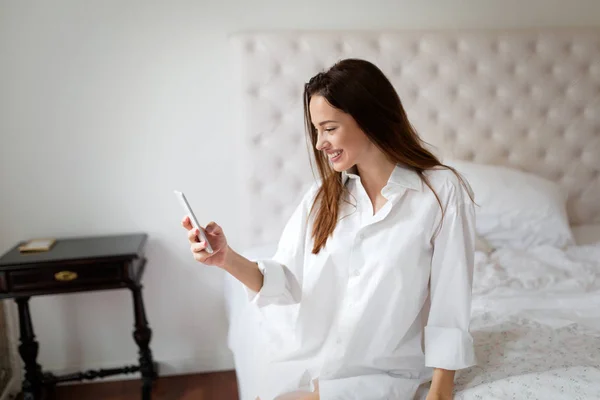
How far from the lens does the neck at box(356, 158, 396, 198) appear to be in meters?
1.46

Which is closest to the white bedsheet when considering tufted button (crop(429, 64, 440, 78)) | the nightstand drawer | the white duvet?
the white duvet

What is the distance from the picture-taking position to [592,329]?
1.62 m

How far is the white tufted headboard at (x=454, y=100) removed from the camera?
264cm

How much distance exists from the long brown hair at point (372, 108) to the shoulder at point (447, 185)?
1 cm

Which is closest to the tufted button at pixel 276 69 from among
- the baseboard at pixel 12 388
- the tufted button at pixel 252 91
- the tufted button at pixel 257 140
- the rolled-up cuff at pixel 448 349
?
the tufted button at pixel 252 91

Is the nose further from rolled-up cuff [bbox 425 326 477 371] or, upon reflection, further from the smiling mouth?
rolled-up cuff [bbox 425 326 477 371]

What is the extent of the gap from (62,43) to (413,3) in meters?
1.61

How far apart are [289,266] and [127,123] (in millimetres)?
1447

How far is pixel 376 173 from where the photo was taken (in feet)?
4.80

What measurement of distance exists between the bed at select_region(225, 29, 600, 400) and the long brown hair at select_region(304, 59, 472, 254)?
91 cm

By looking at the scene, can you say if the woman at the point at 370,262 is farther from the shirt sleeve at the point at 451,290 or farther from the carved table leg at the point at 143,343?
the carved table leg at the point at 143,343

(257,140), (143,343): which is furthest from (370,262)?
(143,343)

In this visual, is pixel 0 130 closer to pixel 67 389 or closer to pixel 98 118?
pixel 98 118

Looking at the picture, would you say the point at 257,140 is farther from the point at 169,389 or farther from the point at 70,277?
the point at 169,389
